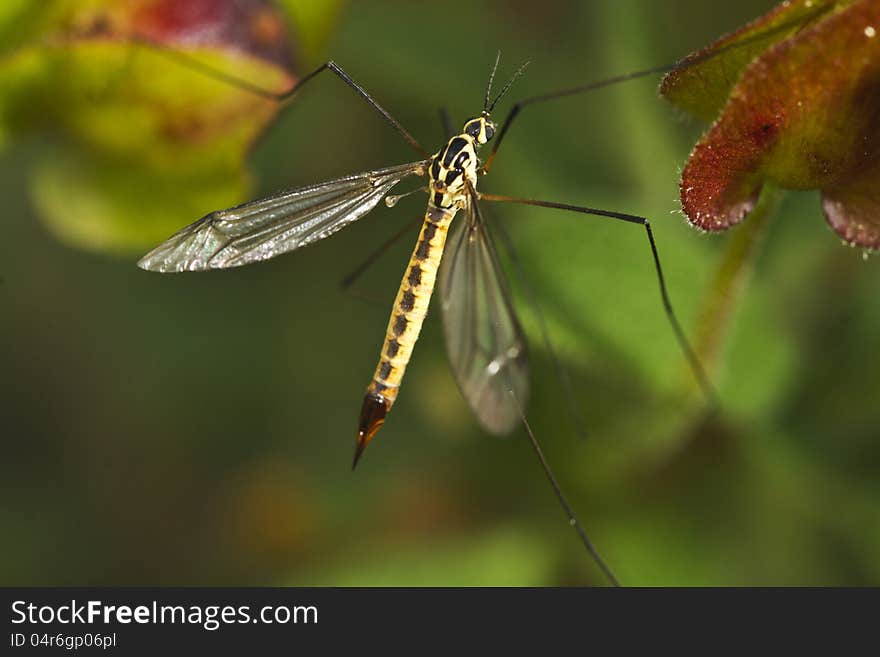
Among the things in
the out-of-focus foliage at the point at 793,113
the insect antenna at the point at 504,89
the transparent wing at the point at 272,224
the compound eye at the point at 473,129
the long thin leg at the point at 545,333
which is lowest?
the out-of-focus foliage at the point at 793,113

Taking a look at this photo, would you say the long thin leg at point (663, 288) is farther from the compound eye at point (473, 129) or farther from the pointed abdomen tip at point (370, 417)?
the pointed abdomen tip at point (370, 417)

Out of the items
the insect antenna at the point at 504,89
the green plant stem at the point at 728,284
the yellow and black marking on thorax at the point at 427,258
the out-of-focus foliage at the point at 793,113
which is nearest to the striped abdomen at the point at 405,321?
the yellow and black marking on thorax at the point at 427,258

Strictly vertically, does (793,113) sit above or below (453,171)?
below

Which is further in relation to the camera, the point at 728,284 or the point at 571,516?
the point at 571,516

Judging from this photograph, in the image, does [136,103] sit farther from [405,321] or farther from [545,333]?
[545,333]

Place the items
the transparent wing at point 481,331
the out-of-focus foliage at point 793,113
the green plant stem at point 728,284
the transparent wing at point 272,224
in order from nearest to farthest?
the out-of-focus foliage at point 793,113 → the green plant stem at point 728,284 → the transparent wing at point 272,224 → the transparent wing at point 481,331

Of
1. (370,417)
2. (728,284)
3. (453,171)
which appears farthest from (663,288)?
(370,417)

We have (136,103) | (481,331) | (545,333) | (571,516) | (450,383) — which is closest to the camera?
(136,103)

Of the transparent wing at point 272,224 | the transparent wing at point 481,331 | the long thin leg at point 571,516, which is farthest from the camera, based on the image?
the long thin leg at point 571,516
